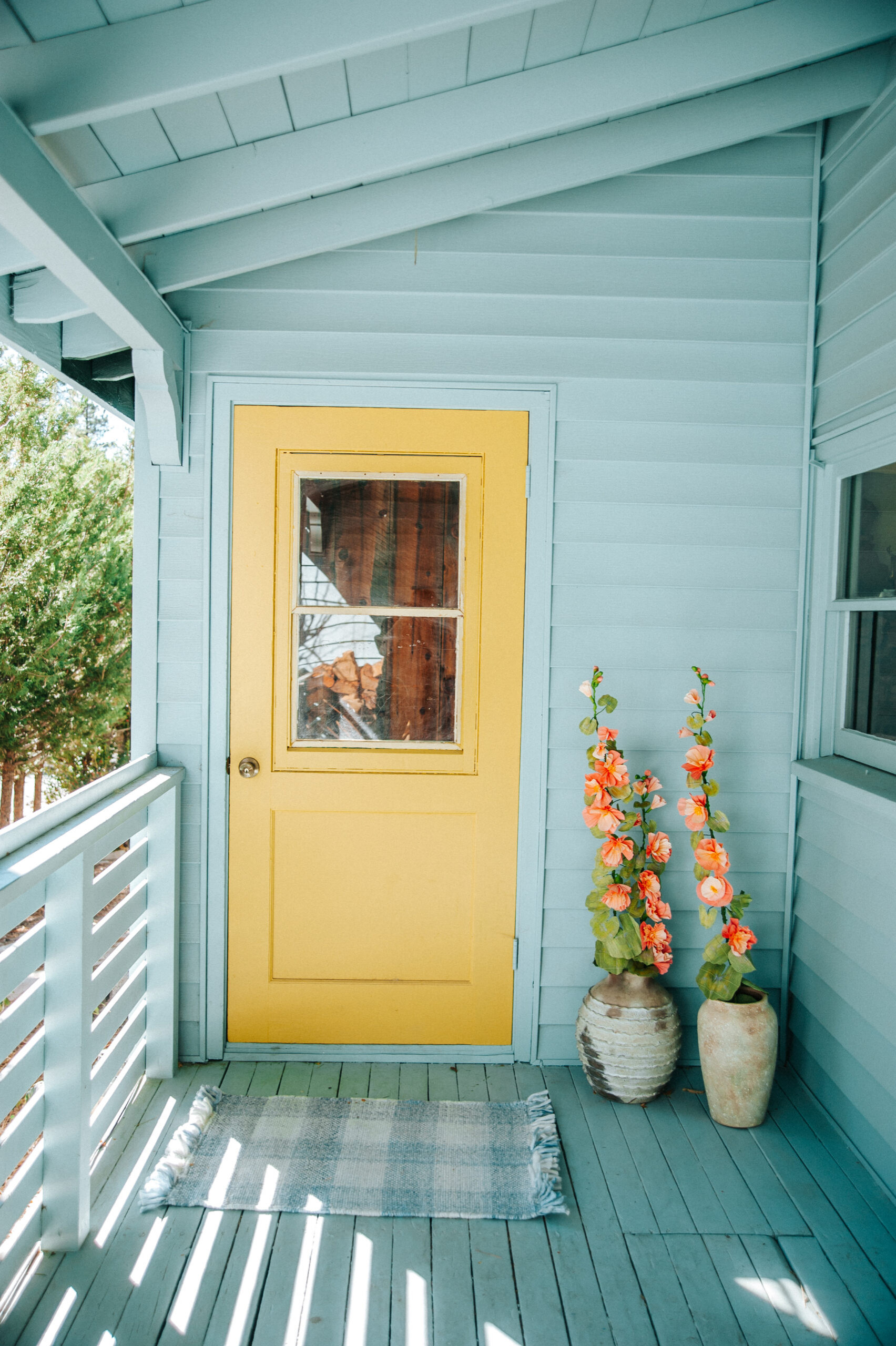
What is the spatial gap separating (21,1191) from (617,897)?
1.54 metres

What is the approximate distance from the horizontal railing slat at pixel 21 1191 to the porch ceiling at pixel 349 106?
182cm

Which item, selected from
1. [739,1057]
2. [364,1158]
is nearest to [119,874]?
[364,1158]

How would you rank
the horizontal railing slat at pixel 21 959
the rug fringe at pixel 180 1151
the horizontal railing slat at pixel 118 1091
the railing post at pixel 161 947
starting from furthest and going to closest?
1. the railing post at pixel 161 947
2. the horizontal railing slat at pixel 118 1091
3. the rug fringe at pixel 180 1151
4. the horizontal railing slat at pixel 21 959

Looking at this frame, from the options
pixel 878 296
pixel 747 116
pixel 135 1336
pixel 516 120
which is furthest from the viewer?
pixel 747 116

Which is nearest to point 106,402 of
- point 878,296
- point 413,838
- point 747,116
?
point 413,838

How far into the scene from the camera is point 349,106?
2.00 metres

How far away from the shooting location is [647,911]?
2486 mm

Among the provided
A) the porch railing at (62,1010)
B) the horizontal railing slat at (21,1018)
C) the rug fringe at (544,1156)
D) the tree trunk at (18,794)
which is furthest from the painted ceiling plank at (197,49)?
the tree trunk at (18,794)

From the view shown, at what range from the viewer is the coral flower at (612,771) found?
238cm

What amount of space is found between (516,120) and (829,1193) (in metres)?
2.71

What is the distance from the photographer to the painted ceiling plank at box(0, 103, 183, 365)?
143 cm

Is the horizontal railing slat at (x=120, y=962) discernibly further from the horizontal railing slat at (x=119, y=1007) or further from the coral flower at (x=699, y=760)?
the coral flower at (x=699, y=760)

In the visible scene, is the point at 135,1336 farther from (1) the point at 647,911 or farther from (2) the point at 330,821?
(1) the point at 647,911

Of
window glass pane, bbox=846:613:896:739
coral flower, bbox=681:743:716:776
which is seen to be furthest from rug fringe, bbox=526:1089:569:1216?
window glass pane, bbox=846:613:896:739
